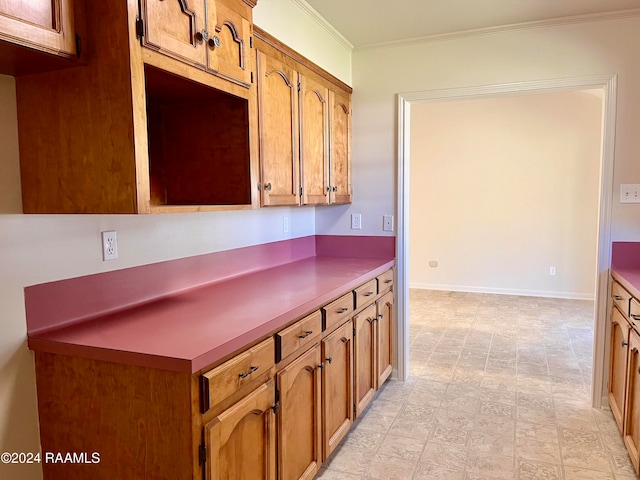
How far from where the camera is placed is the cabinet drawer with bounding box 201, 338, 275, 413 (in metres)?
1.27

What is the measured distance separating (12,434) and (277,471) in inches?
34.7

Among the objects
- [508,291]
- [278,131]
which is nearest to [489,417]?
[278,131]

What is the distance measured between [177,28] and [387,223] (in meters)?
2.06

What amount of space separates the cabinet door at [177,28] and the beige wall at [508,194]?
Answer: 467cm

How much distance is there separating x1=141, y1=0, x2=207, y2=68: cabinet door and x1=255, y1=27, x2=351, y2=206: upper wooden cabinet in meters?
0.54

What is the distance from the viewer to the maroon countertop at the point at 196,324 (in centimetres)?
128

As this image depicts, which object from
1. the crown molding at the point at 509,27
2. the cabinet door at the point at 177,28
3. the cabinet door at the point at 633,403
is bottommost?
the cabinet door at the point at 633,403

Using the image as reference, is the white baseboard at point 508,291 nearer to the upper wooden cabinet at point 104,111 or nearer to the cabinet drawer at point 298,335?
the cabinet drawer at point 298,335

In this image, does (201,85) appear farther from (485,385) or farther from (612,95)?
(485,385)

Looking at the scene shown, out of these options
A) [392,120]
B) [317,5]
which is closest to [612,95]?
[392,120]

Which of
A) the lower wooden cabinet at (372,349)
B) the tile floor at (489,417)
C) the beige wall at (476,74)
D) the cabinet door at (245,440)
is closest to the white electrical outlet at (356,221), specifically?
the beige wall at (476,74)

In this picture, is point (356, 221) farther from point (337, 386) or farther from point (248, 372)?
point (248, 372)

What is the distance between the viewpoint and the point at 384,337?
9.96ft

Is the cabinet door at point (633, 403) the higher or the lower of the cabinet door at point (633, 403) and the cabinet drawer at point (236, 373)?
the lower
